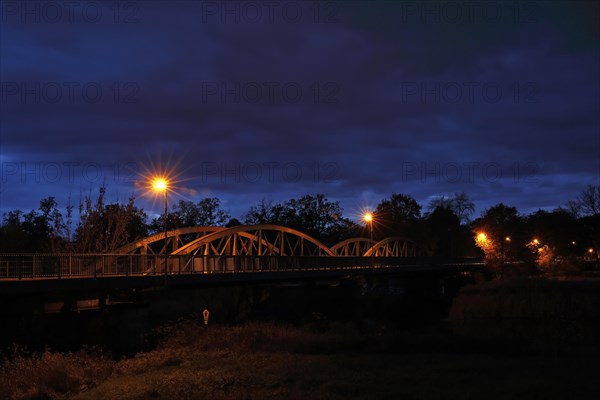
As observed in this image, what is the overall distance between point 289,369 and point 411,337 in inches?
351

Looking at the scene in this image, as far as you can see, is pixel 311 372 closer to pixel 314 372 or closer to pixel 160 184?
pixel 314 372

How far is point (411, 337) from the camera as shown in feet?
81.8

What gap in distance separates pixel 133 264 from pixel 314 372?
19211mm

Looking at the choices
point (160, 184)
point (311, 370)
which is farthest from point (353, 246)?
point (311, 370)

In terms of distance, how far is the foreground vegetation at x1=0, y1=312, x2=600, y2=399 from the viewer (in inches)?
570

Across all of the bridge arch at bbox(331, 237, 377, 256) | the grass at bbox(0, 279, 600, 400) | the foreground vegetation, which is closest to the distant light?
the grass at bbox(0, 279, 600, 400)

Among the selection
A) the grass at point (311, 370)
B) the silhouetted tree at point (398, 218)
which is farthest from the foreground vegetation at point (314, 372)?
the silhouetted tree at point (398, 218)

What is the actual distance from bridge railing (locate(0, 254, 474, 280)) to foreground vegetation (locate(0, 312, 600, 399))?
595 centimetres

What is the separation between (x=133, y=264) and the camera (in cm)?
3344

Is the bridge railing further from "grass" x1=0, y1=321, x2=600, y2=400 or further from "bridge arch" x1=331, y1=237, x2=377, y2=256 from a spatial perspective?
"bridge arch" x1=331, y1=237, x2=377, y2=256

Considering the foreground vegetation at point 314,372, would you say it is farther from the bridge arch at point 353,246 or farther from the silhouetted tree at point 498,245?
the silhouetted tree at point 498,245

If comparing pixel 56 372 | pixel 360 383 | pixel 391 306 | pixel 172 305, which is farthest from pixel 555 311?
pixel 56 372

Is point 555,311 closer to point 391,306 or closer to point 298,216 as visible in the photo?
point 391,306

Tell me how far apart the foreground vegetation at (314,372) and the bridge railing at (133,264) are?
5.95 m
